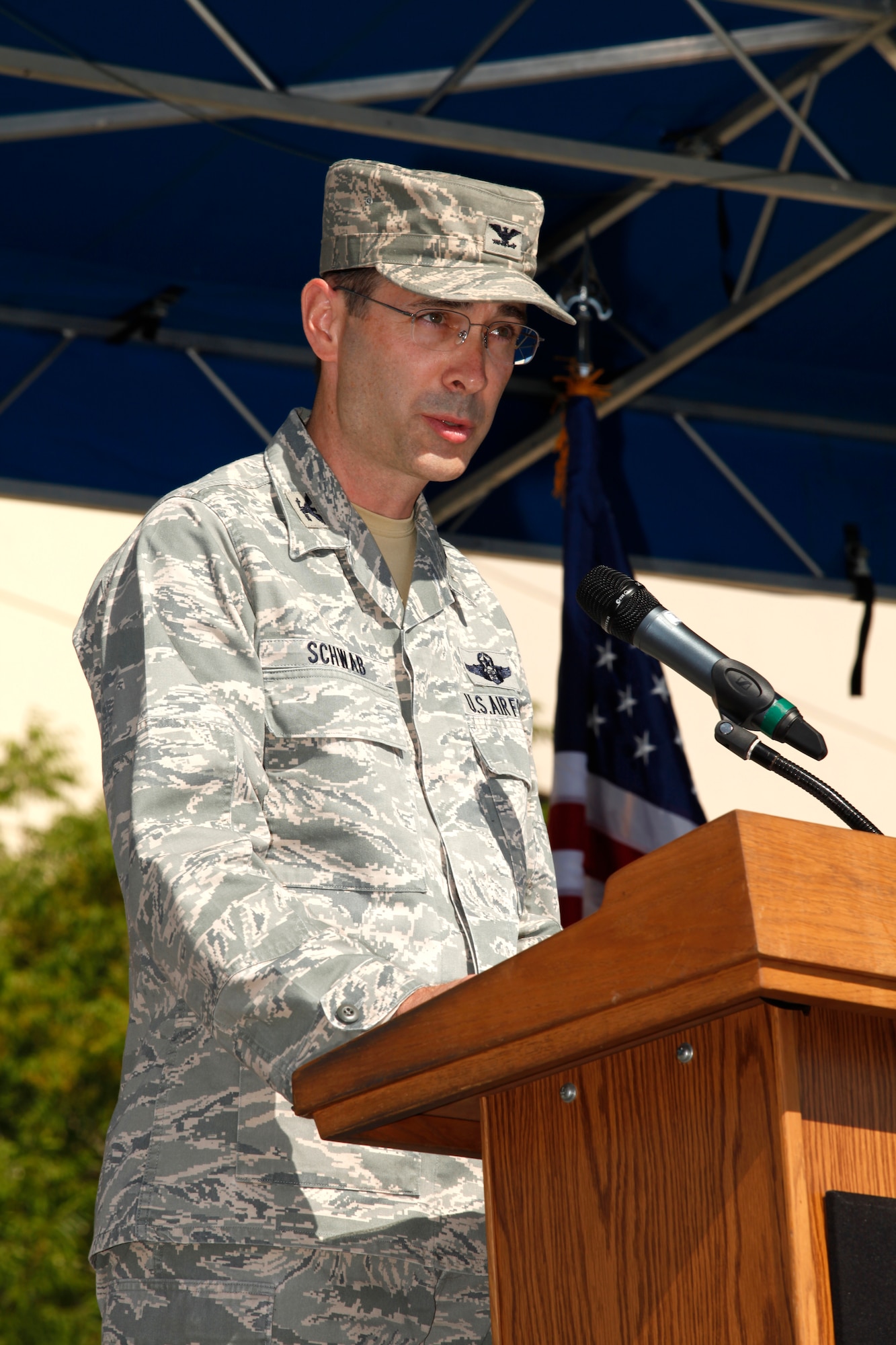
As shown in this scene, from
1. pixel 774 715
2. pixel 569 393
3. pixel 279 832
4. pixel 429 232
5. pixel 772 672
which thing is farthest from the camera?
pixel 772 672

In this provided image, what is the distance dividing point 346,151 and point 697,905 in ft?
10.8

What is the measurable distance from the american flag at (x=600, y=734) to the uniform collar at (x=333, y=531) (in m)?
2.43

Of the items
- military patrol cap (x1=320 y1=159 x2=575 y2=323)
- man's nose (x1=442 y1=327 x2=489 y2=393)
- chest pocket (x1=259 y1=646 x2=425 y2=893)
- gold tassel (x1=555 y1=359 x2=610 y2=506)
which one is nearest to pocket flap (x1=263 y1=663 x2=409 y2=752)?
chest pocket (x1=259 y1=646 x2=425 y2=893)

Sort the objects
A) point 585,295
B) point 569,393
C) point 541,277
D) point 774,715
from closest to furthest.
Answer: point 774,715 → point 585,295 → point 541,277 → point 569,393

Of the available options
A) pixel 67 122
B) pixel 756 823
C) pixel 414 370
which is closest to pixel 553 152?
pixel 67 122

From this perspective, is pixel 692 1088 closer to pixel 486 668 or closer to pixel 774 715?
pixel 774 715

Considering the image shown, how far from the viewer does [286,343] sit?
4.46 m

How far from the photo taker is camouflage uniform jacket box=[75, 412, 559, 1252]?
1276 mm

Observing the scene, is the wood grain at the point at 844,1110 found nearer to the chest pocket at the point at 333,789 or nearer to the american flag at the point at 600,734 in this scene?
the chest pocket at the point at 333,789

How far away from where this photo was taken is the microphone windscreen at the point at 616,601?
139cm

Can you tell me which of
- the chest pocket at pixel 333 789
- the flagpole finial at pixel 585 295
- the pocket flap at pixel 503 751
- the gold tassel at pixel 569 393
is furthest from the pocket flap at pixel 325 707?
the gold tassel at pixel 569 393

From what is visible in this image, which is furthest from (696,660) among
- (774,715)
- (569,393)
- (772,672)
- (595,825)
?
(772,672)

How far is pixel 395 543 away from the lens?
1949 millimetres

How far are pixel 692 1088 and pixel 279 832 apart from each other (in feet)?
2.12
